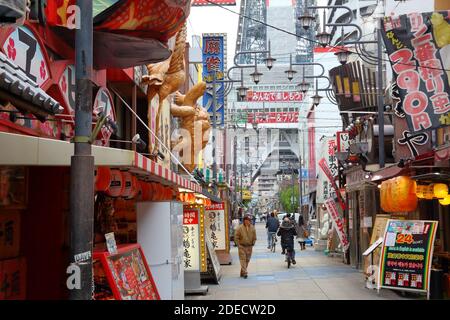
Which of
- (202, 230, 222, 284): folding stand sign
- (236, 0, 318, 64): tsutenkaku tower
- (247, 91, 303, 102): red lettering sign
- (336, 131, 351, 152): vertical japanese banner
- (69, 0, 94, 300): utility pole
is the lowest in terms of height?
(202, 230, 222, 284): folding stand sign

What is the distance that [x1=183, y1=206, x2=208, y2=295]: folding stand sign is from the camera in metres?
14.7

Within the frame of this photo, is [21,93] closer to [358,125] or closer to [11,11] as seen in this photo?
[11,11]

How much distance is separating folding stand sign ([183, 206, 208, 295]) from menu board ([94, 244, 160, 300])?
5.98 meters

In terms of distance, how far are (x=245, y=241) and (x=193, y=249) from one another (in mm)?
3551

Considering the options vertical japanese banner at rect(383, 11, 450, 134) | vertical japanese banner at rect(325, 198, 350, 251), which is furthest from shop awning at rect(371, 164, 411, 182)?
vertical japanese banner at rect(325, 198, 350, 251)

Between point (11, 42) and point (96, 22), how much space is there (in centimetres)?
182

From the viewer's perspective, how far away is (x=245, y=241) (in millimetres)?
18359

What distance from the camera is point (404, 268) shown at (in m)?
13.1

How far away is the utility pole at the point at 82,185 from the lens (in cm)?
475

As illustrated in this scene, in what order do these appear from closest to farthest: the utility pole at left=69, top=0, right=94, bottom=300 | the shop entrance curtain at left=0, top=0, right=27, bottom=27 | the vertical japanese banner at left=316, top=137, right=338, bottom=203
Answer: the shop entrance curtain at left=0, top=0, right=27, bottom=27
the utility pole at left=69, top=0, right=94, bottom=300
the vertical japanese banner at left=316, top=137, right=338, bottom=203

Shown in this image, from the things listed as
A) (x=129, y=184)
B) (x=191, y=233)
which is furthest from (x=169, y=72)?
(x=129, y=184)

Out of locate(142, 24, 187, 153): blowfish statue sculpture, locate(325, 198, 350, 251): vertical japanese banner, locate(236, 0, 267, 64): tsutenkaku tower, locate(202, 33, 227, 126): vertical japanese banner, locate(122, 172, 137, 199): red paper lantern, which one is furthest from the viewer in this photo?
locate(236, 0, 267, 64): tsutenkaku tower

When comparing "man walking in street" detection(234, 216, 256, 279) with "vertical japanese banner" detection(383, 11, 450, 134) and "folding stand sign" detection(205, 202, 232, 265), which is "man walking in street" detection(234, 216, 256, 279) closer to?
"folding stand sign" detection(205, 202, 232, 265)

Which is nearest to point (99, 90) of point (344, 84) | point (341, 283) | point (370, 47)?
point (341, 283)
